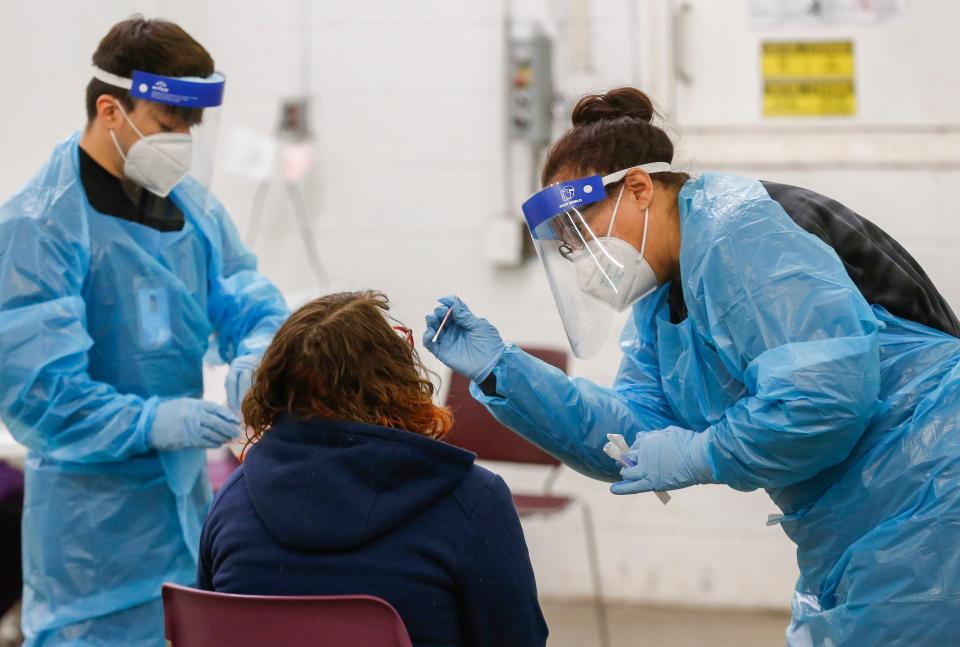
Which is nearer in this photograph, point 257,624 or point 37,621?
point 257,624

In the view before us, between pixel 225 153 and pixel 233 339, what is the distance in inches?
53.8

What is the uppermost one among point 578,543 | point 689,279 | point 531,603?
point 689,279

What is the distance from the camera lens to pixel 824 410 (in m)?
1.18

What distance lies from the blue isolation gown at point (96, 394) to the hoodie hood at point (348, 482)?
55cm

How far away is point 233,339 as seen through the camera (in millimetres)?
1960

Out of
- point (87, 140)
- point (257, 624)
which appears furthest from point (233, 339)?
point (257, 624)

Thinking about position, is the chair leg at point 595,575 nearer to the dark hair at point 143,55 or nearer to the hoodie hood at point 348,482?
the dark hair at point 143,55

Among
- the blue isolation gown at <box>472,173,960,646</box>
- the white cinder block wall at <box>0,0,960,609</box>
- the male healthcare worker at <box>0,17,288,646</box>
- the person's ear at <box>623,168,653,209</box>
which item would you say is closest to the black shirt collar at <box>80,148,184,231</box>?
the male healthcare worker at <box>0,17,288,646</box>

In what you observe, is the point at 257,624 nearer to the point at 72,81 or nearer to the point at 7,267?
the point at 7,267

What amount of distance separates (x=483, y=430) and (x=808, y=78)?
1294mm

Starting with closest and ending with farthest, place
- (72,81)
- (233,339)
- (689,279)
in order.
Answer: (689,279)
(233,339)
(72,81)

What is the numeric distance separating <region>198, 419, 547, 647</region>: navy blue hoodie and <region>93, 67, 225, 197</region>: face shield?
2.28 ft

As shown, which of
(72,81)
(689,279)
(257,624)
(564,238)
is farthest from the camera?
(72,81)

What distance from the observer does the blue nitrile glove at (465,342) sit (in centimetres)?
143
